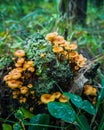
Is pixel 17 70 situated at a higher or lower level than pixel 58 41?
lower

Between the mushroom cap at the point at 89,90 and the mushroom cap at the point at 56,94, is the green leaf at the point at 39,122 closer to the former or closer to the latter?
the mushroom cap at the point at 56,94

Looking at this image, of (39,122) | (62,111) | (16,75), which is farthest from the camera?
(16,75)

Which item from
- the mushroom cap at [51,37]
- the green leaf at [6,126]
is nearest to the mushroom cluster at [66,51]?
the mushroom cap at [51,37]

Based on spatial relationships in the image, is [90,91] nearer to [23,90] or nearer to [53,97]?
[53,97]

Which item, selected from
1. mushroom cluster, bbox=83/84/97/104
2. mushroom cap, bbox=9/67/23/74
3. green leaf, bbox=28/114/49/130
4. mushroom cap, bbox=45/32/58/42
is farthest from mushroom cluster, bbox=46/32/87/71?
green leaf, bbox=28/114/49/130

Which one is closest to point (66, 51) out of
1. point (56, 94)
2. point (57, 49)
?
point (57, 49)

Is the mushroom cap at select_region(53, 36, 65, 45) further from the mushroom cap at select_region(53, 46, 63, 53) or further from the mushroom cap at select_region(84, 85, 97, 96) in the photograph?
the mushroom cap at select_region(84, 85, 97, 96)

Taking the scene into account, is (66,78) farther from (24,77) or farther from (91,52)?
(91,52)
